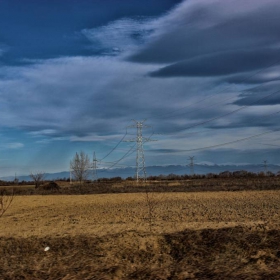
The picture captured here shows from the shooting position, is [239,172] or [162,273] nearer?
[162,273]

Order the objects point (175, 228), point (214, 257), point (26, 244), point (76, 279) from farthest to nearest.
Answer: point (175, 228) < point (26, 244) < point (214, 257) < point (76, 279)

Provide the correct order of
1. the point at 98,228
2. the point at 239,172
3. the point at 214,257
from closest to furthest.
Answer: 1. the point at 214,257
2. the point at 98,228
3. the point at 239,172

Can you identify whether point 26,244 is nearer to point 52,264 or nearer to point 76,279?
point 52,264

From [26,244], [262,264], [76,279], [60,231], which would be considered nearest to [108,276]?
[76,279]

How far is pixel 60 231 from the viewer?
17688 mm

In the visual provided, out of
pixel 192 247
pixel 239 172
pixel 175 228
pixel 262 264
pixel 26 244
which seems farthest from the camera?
pixel 239 172

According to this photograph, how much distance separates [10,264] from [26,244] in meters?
2.40

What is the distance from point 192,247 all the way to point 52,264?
180 inches

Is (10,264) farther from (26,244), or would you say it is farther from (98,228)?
(98,228)

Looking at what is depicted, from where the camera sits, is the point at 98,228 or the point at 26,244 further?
the point at 98,228

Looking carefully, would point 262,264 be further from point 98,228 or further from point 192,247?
point 98,228

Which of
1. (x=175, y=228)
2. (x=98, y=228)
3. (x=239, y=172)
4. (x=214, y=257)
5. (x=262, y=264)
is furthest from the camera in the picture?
(x=239, y=172)

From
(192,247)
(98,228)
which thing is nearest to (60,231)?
(98,228)

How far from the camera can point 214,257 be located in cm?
1195
